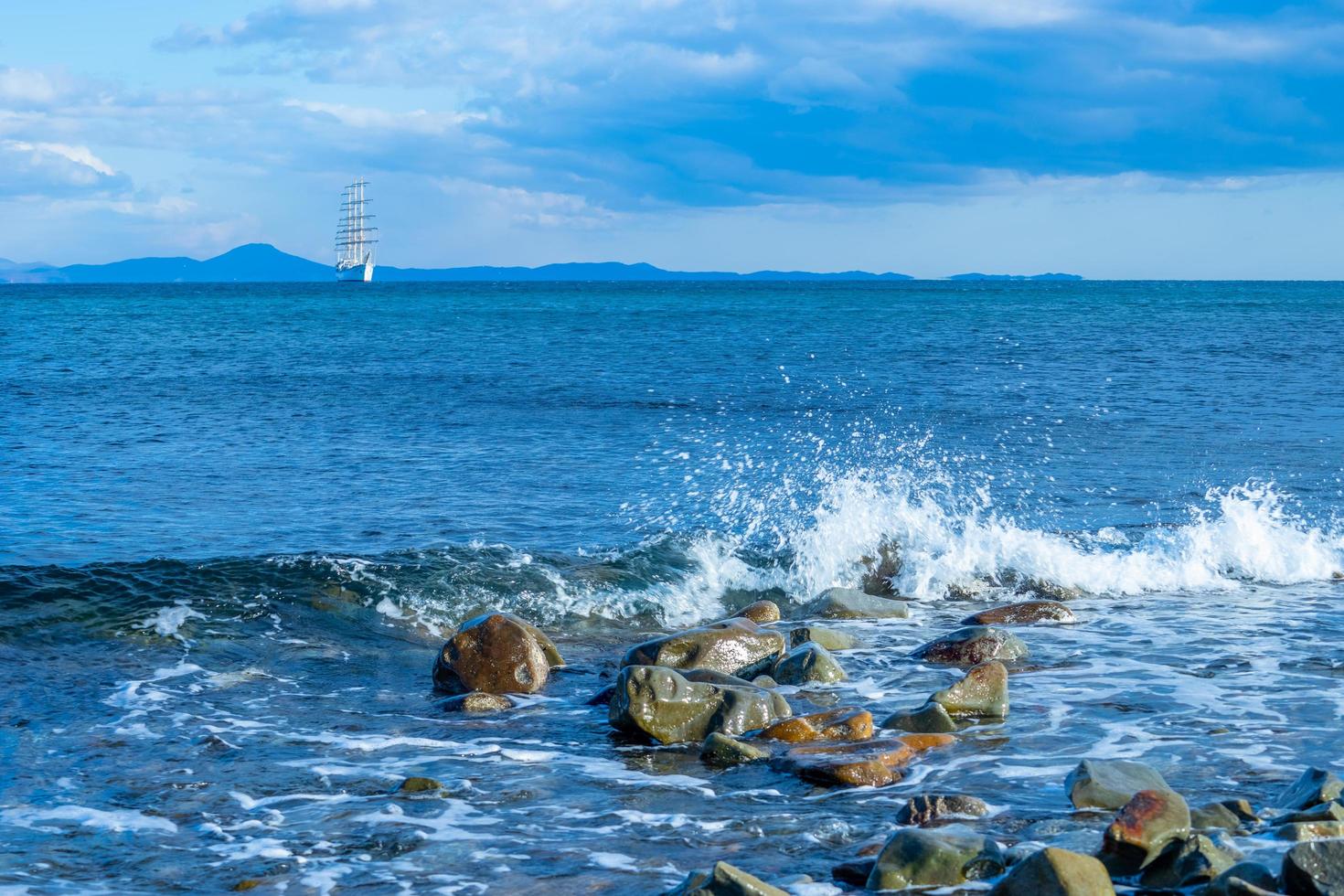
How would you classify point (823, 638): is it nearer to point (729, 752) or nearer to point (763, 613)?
point (763, 613)

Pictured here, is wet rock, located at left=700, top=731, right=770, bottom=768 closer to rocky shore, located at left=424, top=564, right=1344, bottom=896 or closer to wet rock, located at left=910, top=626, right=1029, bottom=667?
rocky shore, located at left=424, top=564, right=1344, bottom=896

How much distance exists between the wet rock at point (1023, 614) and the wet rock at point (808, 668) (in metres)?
2.46

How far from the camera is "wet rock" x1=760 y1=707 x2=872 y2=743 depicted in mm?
8414

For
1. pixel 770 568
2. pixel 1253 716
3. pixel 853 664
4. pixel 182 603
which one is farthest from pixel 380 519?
pixel 1253 716

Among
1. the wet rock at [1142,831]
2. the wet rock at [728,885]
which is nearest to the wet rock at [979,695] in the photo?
the wet rock at [1142,831]

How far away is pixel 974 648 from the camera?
1097cm

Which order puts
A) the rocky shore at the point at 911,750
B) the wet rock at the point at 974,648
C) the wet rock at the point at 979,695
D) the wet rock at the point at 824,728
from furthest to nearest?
the wet rock at the point at 974,648 < the wet rock at the point at 979,695 < the wet rock at the point at 824,728 < the rocky shore at the point at 911,750

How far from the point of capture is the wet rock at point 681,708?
8703 mm

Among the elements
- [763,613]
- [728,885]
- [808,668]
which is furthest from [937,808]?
[763,613]

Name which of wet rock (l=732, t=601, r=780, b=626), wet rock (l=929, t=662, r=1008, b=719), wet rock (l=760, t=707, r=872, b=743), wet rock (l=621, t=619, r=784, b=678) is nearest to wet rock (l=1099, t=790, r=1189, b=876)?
wet rock (l=760, t=707, r=872, b=743)

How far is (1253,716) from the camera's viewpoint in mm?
9078

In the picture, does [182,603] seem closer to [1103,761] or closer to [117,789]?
[117,789]

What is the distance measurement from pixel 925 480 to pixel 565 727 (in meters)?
11.5

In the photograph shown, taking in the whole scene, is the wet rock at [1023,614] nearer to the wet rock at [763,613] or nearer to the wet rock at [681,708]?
the wet rock at [763,613]
